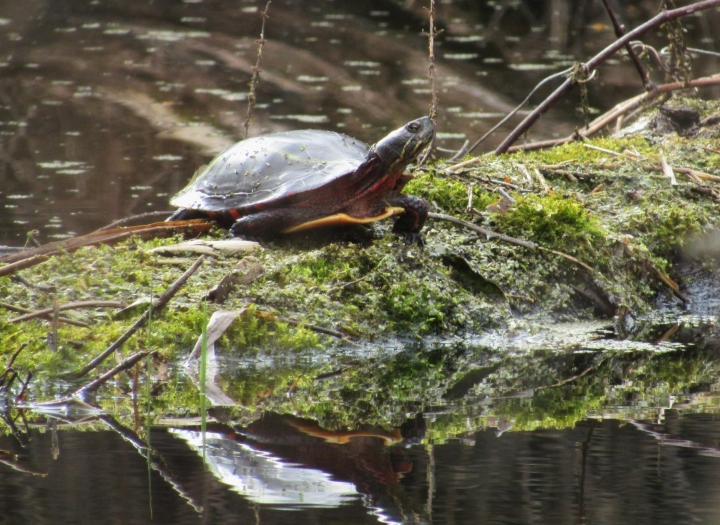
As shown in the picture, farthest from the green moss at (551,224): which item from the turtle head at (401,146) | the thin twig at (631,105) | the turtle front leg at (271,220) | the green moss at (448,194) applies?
the thin twig at (631,105)

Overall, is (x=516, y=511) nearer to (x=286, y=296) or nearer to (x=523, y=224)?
(x=286, y=296)

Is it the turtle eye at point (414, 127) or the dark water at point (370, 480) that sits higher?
the turtle eye at point (414, 127)

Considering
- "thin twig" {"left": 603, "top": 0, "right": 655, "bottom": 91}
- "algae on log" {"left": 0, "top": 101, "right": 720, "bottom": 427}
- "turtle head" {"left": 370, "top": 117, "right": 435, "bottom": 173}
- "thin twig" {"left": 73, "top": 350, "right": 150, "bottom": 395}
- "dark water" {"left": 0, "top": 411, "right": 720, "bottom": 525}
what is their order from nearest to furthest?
"dark water" {"left": 0, "top": 411, "right": 720, "bottom": 525}
"thin twig" {"left": 73, "top": 350, "right": 150, "bottom": 395}
"algae on log" {"left": 0, "top": 101, "right": 720, "bottom": 427}
"turtle head" {"left": 370, "top": 117, "right": 435, "bottom": 173}
"thin twig" {"left": 603, "top": 0, "right": 655, "bottom": 91}

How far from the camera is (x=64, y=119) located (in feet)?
35.2

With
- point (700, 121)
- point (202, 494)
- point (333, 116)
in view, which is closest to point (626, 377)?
point (202, 494)

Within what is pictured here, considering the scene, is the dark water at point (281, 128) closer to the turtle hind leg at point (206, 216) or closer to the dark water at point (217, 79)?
the dark water at point (217, 79)

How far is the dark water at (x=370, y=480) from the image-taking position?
2209 mm

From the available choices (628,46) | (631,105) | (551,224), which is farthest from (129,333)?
(631,105)

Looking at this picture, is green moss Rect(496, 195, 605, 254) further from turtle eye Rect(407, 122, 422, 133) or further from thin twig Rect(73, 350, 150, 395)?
thin twig Rect(73, 350, 150, 395)

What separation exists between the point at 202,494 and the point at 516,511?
77 centimetres

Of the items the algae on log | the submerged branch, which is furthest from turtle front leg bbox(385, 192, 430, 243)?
the submerged branch

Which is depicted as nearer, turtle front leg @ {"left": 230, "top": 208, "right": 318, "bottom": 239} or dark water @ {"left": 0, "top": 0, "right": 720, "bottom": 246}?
turtle front leg @ {"left": 230, "top": 208, "right": 318, "bottom": 239}

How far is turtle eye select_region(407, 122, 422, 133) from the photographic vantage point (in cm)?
434

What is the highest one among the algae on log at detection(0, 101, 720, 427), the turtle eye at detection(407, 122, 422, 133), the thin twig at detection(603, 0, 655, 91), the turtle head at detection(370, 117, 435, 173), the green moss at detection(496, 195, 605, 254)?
the thin twig at detection(603, 0, 655, 91)
